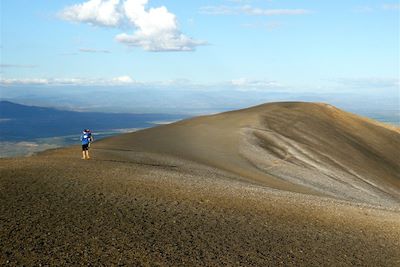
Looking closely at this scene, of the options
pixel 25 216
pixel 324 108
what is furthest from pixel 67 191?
pixel 324 108

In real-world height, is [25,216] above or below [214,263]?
above

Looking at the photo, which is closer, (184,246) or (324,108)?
(184,246)

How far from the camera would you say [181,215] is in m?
21.6

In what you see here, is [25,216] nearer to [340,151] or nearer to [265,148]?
[265,148]

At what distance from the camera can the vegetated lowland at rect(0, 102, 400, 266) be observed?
1666 centimetres

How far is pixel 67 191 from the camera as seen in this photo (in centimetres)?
2358

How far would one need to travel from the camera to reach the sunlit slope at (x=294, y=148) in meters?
44.9

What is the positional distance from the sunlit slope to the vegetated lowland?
0.49 meters

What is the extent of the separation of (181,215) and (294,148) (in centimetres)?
3937

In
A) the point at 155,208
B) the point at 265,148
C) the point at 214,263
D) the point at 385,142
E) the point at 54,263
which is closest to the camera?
the point at 54,263

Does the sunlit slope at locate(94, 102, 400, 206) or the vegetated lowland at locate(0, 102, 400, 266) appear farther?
the sunlit slope at locate(94, 102, 400, 206)

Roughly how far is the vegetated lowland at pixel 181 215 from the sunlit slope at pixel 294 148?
489mm

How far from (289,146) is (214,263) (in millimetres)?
44302

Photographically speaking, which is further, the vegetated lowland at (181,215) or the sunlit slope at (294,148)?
the sunlit slope at (294,148)
